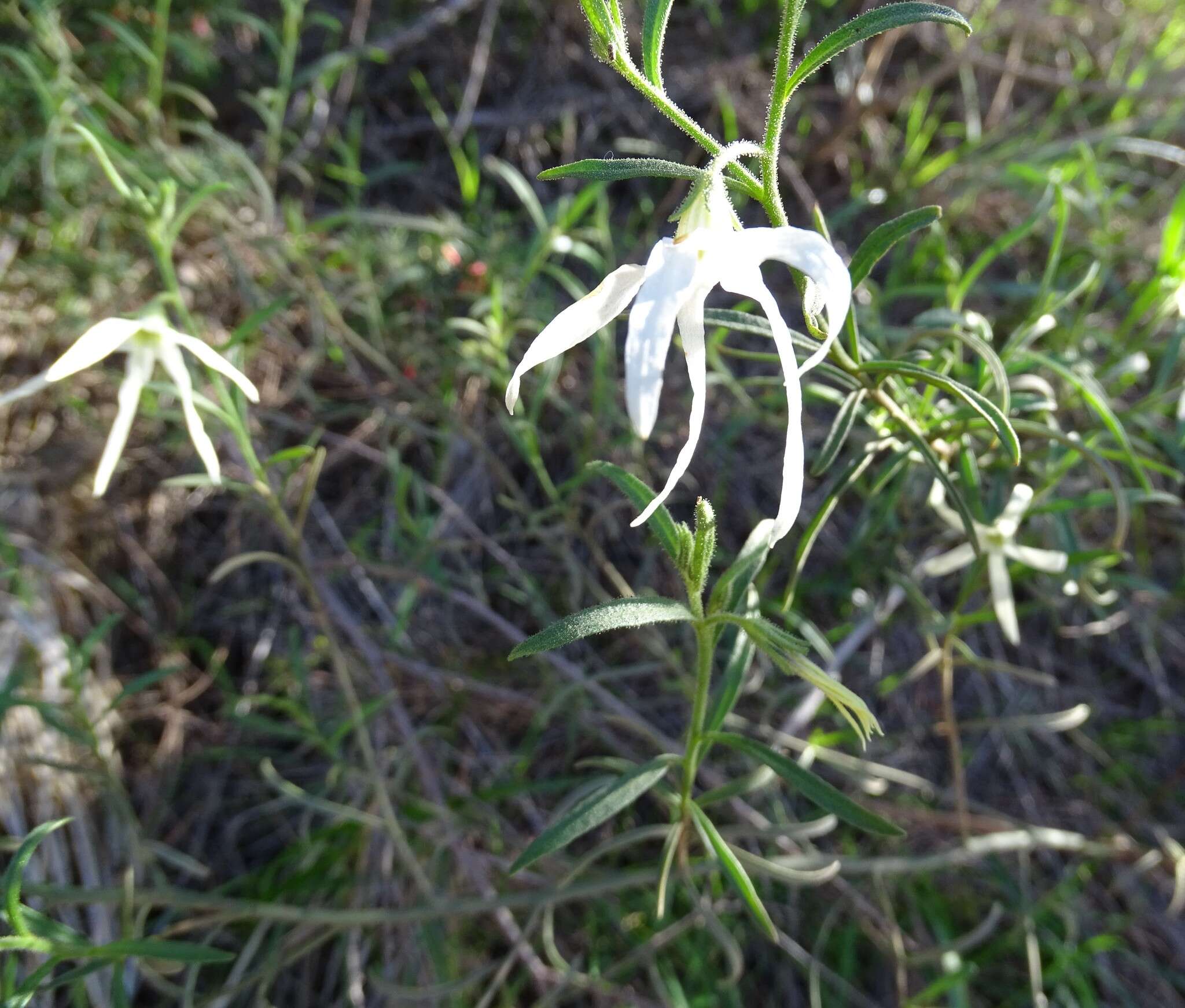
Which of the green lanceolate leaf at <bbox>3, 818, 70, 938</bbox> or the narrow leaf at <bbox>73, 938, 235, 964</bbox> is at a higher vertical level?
the green lanceolate leaf at <bbox>3, 818, 70, 938</bbox>

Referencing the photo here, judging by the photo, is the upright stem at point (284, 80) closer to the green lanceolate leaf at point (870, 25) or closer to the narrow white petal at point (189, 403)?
the narrow white petal at point (189, 403)

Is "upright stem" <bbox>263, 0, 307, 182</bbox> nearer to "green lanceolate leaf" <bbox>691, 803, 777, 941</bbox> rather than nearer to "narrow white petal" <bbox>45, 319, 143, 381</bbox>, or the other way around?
"narrow white petal" <bbox>45, 319, 143, 381</bbox>

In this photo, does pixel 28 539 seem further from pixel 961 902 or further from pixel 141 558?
pixel 961 902

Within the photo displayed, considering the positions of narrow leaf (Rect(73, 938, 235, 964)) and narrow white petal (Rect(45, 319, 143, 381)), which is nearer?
narrow white petal (Rect(45, 319, 143, 381))

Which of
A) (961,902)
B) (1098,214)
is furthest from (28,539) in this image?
Answer: (1098,214)

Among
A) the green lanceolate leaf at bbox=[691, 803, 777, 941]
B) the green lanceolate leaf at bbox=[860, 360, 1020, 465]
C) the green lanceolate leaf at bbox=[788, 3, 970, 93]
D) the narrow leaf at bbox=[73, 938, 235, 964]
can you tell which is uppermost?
the green lanceolate leaf at bbox=[788, 3, 970, 93]

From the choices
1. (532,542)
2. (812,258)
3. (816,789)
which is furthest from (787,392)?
(532,542)

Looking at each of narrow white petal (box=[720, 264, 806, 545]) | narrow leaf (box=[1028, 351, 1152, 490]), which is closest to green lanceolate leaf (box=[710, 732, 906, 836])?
narrow white petal (box=[720, 264, 806, 545])
